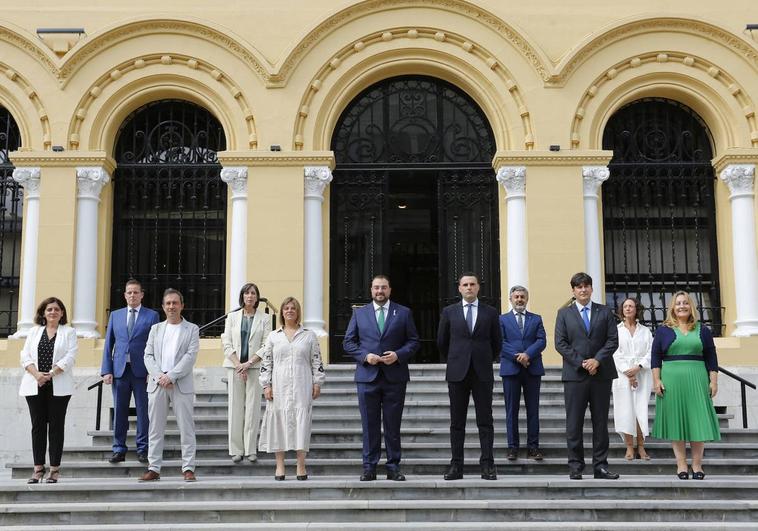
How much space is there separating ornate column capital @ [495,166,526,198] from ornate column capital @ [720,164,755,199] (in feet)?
10.3

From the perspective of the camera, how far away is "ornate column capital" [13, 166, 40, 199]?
44.1ft

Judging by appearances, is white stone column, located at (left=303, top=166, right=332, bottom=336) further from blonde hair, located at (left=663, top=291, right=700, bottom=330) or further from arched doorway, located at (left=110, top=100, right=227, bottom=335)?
blonde hair, located at (left=663, top=291, right=700, bottom=330)

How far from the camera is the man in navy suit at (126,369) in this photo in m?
9.28

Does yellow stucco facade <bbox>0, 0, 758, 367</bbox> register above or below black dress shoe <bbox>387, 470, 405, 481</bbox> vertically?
above

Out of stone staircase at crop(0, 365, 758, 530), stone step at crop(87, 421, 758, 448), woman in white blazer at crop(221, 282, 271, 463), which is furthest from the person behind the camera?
stone step at crop(87, 421, 758, 448)

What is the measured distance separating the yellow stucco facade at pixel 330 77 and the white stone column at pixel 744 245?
0.17 meters

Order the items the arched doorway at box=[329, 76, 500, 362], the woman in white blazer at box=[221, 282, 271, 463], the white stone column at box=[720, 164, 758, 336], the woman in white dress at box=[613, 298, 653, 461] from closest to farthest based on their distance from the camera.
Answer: the woman in white blazer at box=[221, 282, 271, 463], the woman in white dress at box=[613, 298, 653, 461], the white stone column at box=[720, 164, 758, 336], the arched doorway at box=[329, 76, 500, 362]

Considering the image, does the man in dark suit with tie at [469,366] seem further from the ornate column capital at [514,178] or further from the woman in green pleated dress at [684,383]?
the ornate column capital at [514,178]

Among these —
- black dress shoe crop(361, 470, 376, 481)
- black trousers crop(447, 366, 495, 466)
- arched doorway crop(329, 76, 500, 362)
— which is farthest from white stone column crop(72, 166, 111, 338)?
black trousers crop(447, 366, 495, 466)

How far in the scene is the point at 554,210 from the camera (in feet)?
43.7

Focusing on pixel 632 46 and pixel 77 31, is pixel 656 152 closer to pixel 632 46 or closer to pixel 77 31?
pixel 632 46

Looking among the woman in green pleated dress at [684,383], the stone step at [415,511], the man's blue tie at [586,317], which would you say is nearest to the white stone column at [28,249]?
the stone step at [415,511]

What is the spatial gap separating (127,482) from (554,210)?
25.0ft

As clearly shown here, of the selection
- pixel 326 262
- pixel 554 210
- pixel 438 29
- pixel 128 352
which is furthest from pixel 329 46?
pixel 128 352
